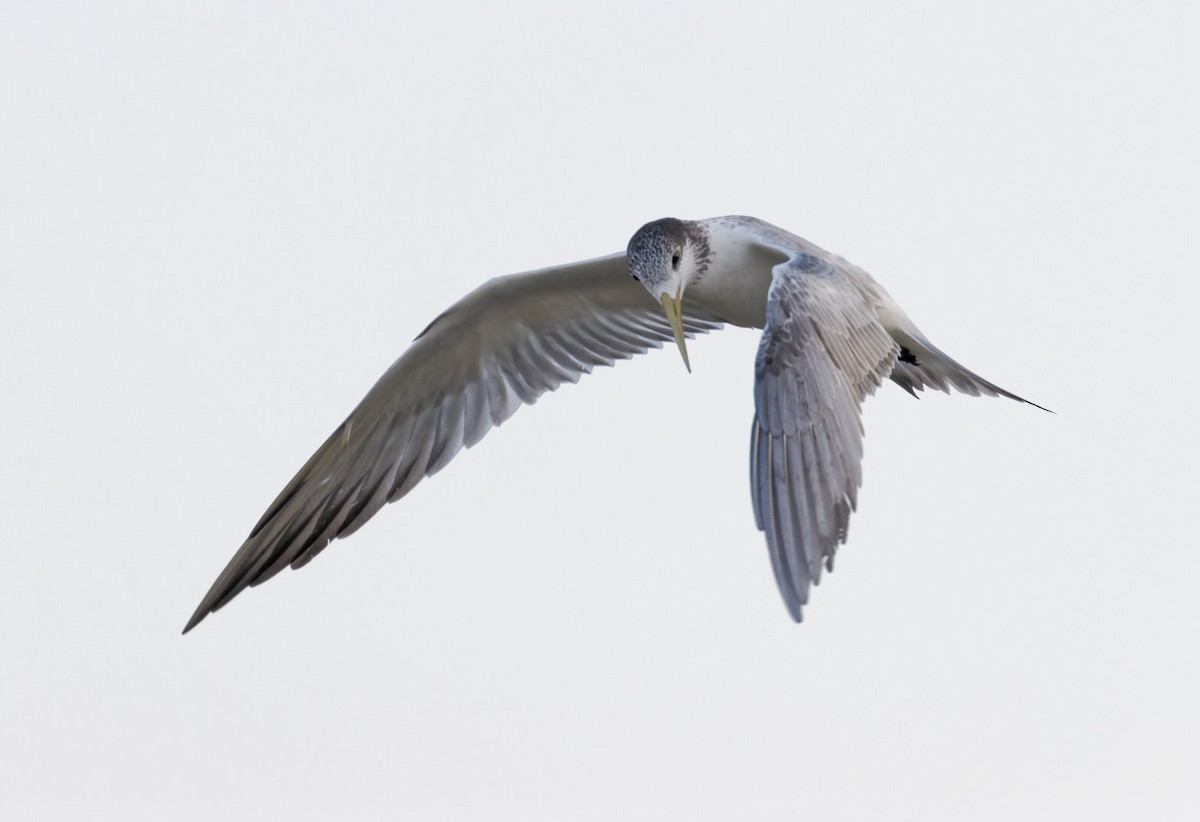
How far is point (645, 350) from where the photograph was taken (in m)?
10.2

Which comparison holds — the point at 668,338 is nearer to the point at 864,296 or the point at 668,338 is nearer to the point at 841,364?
the point at 864,296

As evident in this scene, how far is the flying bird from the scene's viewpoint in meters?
7.09

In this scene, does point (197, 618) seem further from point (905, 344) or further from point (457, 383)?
point (905, 344)

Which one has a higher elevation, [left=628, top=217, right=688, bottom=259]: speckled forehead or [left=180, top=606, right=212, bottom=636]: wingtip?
[left=628, top=217, right=688, bottom=259]: speckled forehead

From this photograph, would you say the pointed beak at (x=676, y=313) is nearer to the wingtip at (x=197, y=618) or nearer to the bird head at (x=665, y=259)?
the bird head at (x=665, y=259)

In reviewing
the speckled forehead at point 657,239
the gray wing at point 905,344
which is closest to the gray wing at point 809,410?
the gray wing at point 905,344

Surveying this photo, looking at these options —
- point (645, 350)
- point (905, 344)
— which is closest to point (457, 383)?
point (645, 350)

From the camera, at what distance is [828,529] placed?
6672 millimetres

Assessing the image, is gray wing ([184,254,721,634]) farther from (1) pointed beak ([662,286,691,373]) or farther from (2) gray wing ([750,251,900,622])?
(2) gray wing ([750,251,900,622])

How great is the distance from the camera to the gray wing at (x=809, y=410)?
6.62m

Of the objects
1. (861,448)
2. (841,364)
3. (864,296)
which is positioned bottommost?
(861,448)

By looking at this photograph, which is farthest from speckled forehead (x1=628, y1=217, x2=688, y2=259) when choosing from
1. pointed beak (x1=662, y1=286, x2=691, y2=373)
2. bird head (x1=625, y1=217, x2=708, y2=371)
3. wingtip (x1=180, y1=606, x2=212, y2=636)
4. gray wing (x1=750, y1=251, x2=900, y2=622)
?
wingtip (x1=180, y1=606, x2=212, y2=636)

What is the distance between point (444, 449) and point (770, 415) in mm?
3184

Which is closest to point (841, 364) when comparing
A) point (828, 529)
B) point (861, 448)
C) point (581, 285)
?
point (861, 448)
